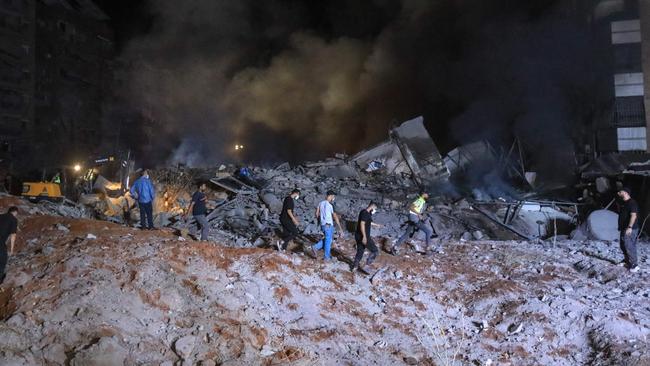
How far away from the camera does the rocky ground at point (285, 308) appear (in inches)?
220

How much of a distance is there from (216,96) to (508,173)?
1572 centimetres

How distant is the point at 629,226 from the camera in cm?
812

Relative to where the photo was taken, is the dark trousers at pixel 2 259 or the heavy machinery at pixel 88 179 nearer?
the dark trousers at pixel 2 259

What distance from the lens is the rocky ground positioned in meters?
5.60

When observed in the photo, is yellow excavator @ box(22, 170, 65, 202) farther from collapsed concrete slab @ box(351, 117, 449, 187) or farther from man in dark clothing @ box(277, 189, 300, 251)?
collapsed concrete slab @ box(351, 117, 449, 187)

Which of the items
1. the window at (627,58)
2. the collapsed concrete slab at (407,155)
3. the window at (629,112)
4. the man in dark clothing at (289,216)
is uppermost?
the window at (627,58)

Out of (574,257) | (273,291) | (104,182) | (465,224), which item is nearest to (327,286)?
(273,291)

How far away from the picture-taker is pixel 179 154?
89.2 ft

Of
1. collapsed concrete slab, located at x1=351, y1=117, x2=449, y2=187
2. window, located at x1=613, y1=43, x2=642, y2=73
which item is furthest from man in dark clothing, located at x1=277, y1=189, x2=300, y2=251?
window, located at x1=613, y1=43, x2=642, y2=73

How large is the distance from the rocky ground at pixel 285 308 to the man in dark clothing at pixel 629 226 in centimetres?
26

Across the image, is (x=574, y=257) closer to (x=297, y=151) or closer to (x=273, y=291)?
(x=273, y=291)

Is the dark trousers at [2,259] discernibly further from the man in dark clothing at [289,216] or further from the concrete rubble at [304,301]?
the man in dark clothing at [289,216]

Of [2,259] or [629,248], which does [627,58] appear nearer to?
[629,248]

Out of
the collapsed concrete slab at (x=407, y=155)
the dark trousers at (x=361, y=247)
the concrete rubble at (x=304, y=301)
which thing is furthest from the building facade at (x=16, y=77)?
the dark trousers at (x=361, y=247)
